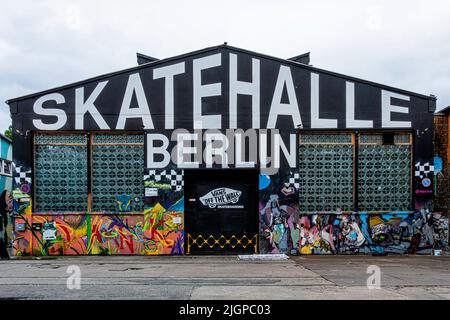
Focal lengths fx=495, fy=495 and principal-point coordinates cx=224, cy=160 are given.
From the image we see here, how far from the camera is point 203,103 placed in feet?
51.5

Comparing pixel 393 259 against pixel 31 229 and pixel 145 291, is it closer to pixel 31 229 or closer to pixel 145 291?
pixel 145 291

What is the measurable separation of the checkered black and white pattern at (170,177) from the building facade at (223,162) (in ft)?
0.10

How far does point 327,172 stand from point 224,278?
635 centimetres

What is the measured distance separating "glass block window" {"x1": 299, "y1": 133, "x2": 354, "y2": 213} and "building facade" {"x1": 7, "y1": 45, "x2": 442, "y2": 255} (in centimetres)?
→ 3

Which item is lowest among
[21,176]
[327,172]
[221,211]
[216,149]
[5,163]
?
[221,211]

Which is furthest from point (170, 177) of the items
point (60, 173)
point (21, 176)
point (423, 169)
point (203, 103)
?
point (423, 169)

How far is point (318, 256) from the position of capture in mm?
15359

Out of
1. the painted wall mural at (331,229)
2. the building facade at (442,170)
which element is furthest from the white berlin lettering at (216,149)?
the building facade at (442,170)

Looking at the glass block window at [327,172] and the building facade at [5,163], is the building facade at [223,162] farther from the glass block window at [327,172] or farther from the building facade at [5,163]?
the building facade at [5,163]

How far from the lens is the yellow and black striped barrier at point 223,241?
619 inches

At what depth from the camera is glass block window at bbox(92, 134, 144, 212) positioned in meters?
15.8

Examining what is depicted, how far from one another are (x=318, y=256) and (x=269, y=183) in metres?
2.72

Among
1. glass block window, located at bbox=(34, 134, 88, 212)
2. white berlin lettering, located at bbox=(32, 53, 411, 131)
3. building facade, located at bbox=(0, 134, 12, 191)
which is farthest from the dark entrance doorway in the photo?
building facade, located at bbox=(0, 134, 12, 191)

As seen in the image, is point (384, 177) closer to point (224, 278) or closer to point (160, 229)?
point (160, 229)
